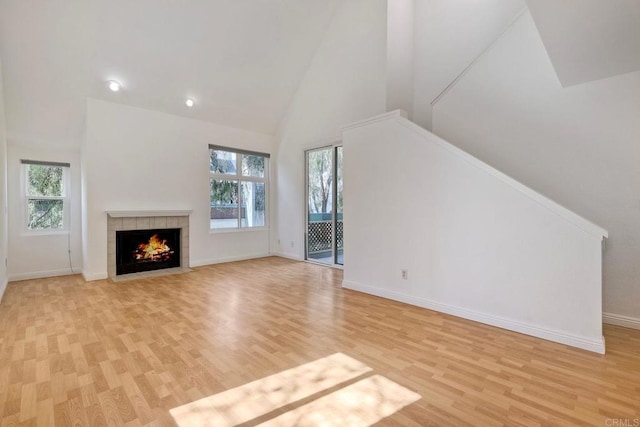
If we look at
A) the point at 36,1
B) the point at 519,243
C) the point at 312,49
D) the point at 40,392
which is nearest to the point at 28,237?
the point at 36,1

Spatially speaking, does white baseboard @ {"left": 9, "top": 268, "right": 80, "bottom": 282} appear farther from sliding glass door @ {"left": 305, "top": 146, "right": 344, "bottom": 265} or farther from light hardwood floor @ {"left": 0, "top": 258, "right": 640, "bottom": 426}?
sliding glass door @ {"left": 305, "top": 146, "right": 344, "bottom": 265}

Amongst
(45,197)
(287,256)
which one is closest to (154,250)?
(45,197)

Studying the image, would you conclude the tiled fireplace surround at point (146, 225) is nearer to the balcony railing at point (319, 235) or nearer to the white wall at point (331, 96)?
the white wall at point (331, 96)

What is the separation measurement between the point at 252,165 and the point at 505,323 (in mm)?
5725

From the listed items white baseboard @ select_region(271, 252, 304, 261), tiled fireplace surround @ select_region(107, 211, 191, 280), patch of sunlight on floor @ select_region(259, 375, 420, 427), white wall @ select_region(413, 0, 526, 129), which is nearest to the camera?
patch of sunlight on floor @ select_region(259, 375, 420, 427)

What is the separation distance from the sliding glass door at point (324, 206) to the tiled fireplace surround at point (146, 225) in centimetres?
248

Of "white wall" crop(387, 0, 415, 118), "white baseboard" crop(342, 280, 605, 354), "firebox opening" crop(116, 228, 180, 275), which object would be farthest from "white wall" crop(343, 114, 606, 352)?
"firebox opening" crop(116, 228, 180, 275)

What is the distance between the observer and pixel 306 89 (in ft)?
20.7

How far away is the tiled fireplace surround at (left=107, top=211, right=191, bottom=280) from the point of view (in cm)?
494

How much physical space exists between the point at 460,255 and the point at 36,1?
5.79m

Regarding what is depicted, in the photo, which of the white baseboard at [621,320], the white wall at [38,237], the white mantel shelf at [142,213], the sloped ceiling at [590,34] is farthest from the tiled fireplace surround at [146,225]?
the white baseboard at [621,320]

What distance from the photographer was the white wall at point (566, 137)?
2939 mm

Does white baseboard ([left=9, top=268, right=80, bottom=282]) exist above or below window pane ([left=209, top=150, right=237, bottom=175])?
below

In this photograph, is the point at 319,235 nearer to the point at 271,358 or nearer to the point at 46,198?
the point at 271,358
